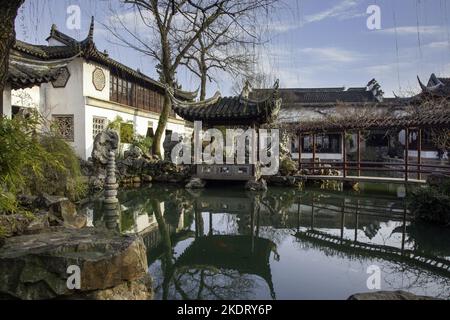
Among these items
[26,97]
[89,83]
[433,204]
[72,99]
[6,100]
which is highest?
[89,83]

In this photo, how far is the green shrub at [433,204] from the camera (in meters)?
6.23

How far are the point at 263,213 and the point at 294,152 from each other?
17.2 meters

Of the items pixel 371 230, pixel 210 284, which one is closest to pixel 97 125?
pixel 371 230

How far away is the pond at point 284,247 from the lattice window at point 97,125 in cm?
672

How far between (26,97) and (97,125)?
318 centimetres

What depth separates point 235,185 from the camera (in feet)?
40.9

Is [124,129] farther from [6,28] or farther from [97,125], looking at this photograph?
Result: [6,28]

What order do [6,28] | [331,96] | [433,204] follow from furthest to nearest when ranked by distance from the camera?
[331,96] → [433,204] → [6,28]

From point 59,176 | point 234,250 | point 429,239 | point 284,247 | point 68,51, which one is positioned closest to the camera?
point 234,250

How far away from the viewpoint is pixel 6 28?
7.97ft

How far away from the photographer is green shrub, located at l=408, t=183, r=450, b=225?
6.23 meters

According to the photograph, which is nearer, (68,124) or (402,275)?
(402,275)
